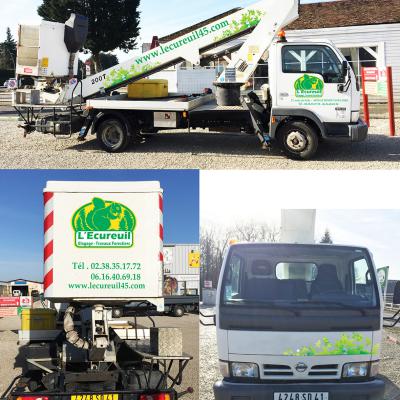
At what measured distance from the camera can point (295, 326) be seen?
548 cm

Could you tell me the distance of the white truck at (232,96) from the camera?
1079 centimetres

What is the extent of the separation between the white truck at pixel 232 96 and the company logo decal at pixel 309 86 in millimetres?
16

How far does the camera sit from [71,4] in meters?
39.2

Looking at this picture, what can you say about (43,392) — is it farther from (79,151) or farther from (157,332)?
(79,151)

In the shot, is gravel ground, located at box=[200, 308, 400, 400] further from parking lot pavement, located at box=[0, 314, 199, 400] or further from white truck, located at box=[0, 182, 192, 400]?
white truck, located at box=[0, 182, 192, 400]

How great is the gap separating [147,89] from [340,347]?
8.41m

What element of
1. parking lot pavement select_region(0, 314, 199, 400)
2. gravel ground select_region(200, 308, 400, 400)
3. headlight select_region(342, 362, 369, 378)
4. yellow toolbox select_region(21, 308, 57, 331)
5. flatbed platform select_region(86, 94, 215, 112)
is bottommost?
parking lot pavement select_region(0, 314, 199, 400)

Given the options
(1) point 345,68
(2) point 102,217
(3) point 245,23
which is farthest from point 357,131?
(2) point 102,217

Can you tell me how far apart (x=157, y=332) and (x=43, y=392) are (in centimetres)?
133

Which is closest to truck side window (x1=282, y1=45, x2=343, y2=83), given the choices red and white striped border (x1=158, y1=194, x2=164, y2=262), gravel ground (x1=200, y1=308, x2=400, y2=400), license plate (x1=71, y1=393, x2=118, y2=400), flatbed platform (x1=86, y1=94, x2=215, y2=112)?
flatbed platform (x1=86, y1=94, x2=215, y2=112)

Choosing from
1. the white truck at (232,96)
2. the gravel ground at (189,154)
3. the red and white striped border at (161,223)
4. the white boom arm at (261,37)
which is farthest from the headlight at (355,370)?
the white boom arm at (261,37)

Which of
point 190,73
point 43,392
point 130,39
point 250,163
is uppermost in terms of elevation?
point 130,39

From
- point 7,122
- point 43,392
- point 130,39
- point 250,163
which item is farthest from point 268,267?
point 130,39

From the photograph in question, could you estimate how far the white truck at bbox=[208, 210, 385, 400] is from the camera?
18.0ft
